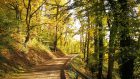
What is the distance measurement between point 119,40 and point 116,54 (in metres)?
0.92

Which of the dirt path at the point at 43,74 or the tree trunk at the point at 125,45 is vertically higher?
the tree trunk at the point at 125,45

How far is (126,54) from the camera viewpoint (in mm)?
15609

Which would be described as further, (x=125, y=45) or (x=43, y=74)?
(x=43, y=74)

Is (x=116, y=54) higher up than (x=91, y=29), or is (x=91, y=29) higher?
(x=91, y=29)

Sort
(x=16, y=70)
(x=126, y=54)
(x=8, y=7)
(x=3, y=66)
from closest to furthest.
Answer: (x=126, y=54)
(x=3, y=66)
(x=16, y=70)
(x=8, y=7)

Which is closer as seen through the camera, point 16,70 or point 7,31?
point 16,70

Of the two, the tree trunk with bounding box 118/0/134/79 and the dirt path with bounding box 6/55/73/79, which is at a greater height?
the tree trunk with bounding box 118/0/134/79

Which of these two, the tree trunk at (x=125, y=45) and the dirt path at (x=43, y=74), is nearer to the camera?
the tree trunk at (x=125, y=45)

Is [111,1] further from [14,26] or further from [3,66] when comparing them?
[14,26]

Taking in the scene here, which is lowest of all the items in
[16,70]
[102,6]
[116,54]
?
[16,70]

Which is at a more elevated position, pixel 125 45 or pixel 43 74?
pixel 125 45

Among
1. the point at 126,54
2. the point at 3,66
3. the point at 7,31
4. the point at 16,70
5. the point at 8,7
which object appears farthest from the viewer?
the point at 8,7

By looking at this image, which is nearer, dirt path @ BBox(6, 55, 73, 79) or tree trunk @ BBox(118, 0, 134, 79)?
tree trunk @ BBox(118, 0, 134, 79)

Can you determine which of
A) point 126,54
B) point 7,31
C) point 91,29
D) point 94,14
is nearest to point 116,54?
point 126,54
